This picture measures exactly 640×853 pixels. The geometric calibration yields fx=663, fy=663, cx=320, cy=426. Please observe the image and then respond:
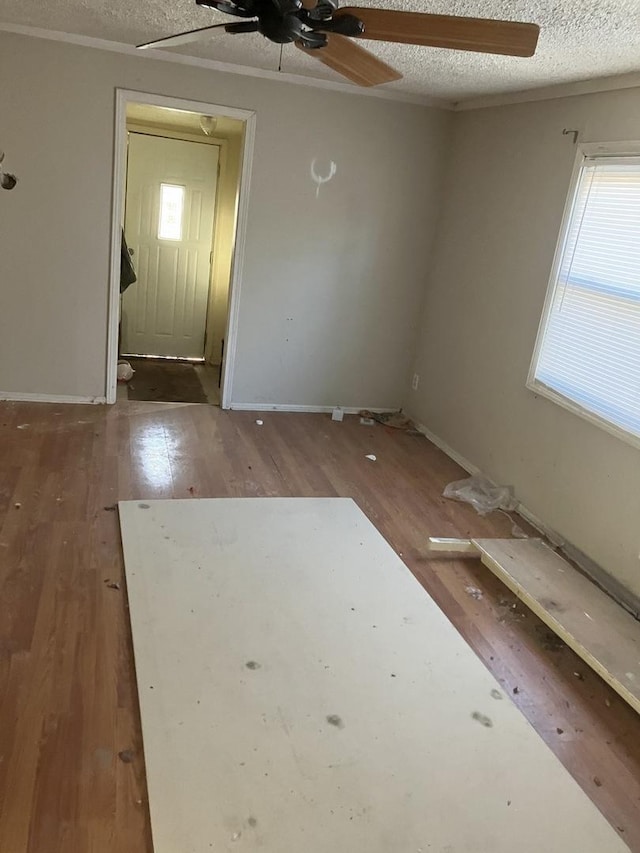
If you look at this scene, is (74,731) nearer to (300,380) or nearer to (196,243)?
(300,380)

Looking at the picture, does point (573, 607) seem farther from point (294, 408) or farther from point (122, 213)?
point (122, 213)

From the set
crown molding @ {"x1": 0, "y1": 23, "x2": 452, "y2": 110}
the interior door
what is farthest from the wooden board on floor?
the interior door

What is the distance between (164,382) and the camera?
18.4ft

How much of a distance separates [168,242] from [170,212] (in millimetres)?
266

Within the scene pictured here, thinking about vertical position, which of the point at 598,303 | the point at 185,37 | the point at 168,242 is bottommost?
the point at 168,242

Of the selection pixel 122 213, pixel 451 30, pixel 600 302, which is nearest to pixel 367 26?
pixel 451 30

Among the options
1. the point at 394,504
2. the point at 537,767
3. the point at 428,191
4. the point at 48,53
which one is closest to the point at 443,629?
the point at 537,767

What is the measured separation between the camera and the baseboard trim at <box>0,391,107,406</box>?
179 inches

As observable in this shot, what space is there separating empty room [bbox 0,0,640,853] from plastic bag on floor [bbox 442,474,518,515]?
3 centimetres

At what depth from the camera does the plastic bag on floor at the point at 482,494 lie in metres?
3.83

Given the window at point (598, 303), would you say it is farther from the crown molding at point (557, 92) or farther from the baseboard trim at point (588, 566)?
the baseboard trim at point (588, 566)

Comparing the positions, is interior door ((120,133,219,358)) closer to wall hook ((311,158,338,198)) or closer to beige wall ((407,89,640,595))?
wall hook ((311,158,338,198))

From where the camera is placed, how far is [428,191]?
4.91m

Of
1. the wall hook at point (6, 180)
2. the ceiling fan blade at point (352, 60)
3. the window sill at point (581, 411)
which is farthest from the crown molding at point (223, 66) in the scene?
the window sill at point (581, 411)
